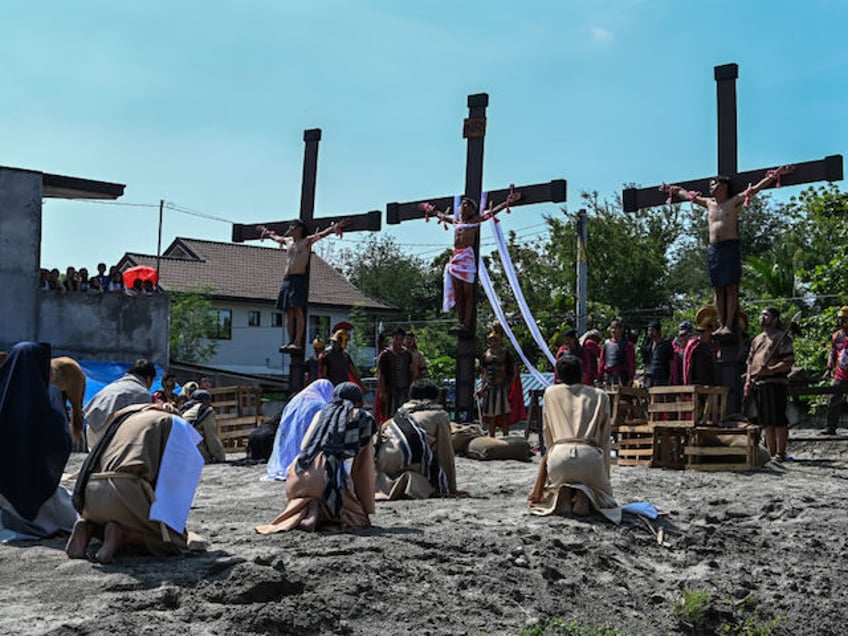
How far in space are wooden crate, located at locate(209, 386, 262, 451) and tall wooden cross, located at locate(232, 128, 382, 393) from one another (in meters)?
0.83

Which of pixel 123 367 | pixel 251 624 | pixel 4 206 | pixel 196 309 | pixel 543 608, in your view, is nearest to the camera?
pixel 251 624

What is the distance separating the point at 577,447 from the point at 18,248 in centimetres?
1790

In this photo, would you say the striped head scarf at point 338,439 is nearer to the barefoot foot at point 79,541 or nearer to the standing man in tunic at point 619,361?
the barefoot foot at point 79,541

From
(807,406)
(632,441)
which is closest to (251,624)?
(632,441)

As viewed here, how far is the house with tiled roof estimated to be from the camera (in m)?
43.7

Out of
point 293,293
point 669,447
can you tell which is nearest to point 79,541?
point 669,447

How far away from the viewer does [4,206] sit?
23938mm

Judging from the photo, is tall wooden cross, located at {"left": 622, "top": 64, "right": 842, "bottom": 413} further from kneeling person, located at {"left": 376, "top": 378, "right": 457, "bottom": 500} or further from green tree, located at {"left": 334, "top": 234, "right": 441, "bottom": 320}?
green tree, located at {"left": 334, "top": 234, "right": 441, "bottom": 320}

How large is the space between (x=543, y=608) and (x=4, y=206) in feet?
63.8

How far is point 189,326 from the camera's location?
3969cm

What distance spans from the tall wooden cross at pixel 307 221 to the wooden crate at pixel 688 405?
640cm

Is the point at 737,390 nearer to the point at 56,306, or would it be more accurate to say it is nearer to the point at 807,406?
the point at 807,406

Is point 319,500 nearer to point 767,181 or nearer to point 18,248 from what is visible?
point 767,181

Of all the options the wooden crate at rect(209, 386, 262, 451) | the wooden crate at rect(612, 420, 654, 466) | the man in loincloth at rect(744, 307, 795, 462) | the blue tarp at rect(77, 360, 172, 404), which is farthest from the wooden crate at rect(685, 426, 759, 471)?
the blue tarp at rect(77, 360, 172, 404)
